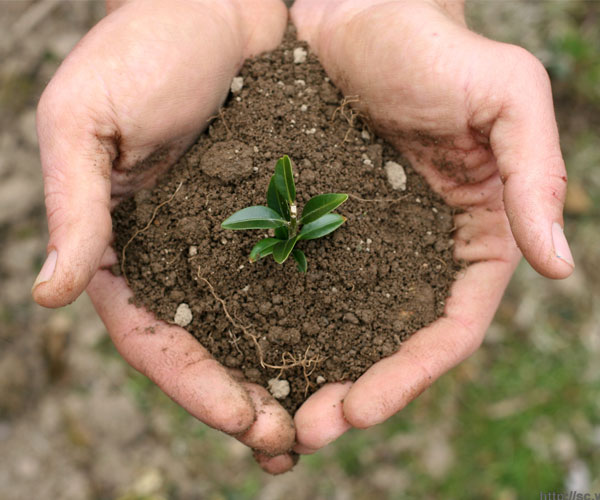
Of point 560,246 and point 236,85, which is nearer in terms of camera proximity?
point 560,246

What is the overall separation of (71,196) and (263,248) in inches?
31.6

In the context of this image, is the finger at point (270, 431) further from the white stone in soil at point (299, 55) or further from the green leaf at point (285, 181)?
the white stone in soil at point (299, 55)

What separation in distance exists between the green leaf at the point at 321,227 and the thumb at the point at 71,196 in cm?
82

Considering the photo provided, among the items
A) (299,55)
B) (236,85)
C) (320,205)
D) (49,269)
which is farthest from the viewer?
(299,55)

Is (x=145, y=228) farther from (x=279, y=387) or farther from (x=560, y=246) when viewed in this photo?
(x=560, y=246)

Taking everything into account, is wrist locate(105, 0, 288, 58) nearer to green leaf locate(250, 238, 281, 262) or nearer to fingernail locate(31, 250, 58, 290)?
green leaf locate(250, 238, 281, 262)

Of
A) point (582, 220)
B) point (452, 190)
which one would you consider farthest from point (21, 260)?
point (582, 220)

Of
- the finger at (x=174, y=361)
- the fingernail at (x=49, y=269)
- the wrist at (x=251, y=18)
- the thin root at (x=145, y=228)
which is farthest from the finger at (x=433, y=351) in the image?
the wrist at (x=251, y=18)

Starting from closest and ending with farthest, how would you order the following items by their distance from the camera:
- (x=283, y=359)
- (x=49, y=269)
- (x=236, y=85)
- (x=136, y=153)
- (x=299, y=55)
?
1. (x=49, y=269)
2. (x=283, y=359)
3. (x=136, y=153)
4. (x=236, y=85)
5. (x=299, y=55)

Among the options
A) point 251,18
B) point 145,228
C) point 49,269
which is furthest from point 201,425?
point 251,18

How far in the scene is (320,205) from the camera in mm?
2312

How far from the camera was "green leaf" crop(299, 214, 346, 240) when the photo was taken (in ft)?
7.57

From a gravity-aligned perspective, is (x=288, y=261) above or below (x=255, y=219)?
below

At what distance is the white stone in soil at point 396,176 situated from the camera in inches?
108
